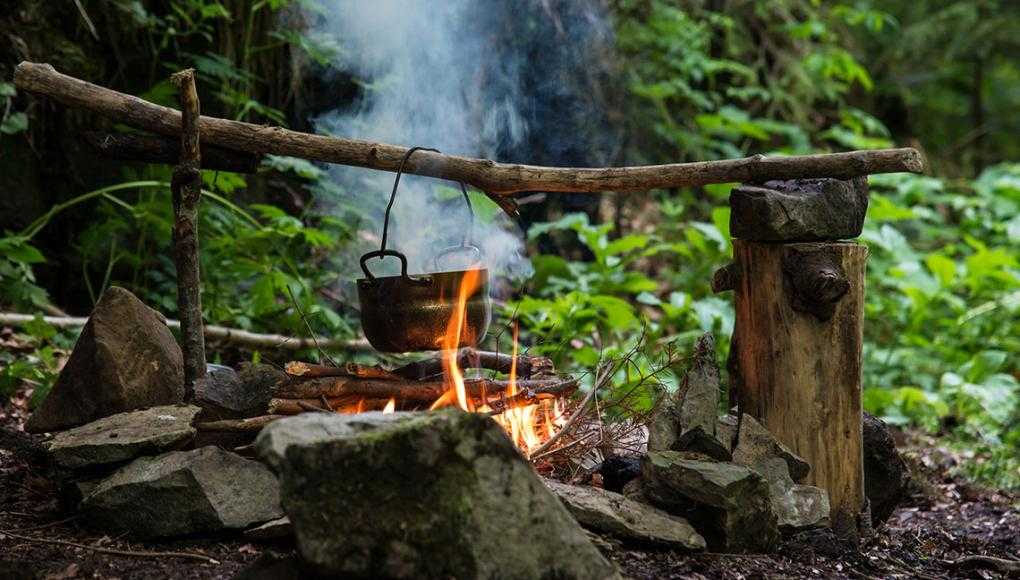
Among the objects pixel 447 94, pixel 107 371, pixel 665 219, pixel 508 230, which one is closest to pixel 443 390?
pixel 107 371

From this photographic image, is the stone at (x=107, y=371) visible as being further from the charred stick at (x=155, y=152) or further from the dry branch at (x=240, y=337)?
the dry branch at (x=240, y=337)

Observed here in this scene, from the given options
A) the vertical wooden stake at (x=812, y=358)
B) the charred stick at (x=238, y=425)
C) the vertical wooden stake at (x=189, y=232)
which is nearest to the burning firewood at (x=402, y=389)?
the charred stick at (x=238, y=425)

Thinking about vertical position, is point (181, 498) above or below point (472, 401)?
below

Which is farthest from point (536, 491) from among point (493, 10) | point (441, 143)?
point (493, 10)

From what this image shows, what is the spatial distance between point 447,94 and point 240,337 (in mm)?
2414

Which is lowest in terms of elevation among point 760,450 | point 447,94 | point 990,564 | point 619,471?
point 990,564

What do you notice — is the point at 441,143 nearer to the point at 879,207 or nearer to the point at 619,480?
the point at 619,480

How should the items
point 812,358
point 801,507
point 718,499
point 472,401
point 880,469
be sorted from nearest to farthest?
point 718,499 → point 801,507 → point 812,358 → point 472,401 → point 880,469

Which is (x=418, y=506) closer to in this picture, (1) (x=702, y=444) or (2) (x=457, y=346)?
(2) (x=457, y=346)

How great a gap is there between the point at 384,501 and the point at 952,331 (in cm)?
699

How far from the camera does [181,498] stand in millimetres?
3195

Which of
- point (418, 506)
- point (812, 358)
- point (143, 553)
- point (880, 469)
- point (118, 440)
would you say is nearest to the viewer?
point (418, 506)

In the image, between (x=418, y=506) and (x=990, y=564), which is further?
(x=990, y=564)

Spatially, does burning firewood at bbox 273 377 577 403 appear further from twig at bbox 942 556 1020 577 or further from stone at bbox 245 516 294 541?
twig at bbox 942 556 1020 577
